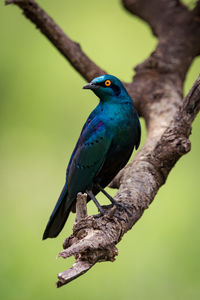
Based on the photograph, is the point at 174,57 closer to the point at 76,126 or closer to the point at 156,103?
the point at 156,103

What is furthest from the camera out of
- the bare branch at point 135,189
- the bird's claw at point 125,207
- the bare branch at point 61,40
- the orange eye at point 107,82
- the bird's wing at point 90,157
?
the bare branch at point 61,40

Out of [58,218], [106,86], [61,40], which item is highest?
[61,40]

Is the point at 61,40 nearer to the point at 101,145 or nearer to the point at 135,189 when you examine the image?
the point at 101,145

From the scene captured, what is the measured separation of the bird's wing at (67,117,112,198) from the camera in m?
4.48

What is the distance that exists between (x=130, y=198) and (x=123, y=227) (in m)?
0.45

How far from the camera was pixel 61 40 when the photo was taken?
5875 millimetres

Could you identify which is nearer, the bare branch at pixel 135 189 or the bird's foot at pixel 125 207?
the bare branch at pixel 135 189

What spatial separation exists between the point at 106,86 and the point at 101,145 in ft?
1.53

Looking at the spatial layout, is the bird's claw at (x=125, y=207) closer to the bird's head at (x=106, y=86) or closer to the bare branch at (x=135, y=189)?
the bare branch at (x=135, y=189)

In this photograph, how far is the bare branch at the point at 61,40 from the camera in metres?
5.72

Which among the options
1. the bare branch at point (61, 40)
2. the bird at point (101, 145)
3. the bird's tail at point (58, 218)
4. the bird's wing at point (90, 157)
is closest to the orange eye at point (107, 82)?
the bird at point (101, 145)

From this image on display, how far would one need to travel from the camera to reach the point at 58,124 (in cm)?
750

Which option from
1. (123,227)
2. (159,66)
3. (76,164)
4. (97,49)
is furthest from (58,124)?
(123,227)

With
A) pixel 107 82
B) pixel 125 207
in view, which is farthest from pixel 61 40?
pixel 125 207
